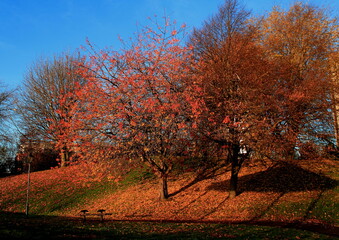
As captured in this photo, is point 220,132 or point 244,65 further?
point 244,65

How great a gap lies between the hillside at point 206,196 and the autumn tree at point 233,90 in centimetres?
208

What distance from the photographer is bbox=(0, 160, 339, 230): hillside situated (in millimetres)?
14805

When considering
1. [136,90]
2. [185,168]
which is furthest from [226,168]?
[136,90]

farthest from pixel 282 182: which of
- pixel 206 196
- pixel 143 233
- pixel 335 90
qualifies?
pixel 143 233

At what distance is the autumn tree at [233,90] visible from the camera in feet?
50.7

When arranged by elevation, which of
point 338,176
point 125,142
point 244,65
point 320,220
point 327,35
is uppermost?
point 327,35

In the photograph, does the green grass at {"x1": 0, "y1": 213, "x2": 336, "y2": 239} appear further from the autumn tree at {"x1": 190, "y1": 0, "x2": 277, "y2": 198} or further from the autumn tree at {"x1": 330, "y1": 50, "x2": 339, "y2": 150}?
the autumn tree at {"x1": 330, "y1": 50, "x2": 339, "y2": 150}

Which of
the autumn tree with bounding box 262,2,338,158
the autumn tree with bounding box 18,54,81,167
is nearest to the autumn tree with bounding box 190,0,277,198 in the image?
the autumn tree with bounding box 262,2,338,158

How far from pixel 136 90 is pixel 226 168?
1126 centimetres

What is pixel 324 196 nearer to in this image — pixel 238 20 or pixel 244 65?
pixel 244 65

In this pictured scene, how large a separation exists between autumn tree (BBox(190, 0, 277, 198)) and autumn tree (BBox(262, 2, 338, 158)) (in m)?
1.15

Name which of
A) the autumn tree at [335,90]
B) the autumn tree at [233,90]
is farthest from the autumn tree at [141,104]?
the autumn tree at [335,90]

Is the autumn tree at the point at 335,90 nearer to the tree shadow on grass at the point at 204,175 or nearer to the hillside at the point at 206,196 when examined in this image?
the hillside at the point at 206,196

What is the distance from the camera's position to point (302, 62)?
21359 mm
